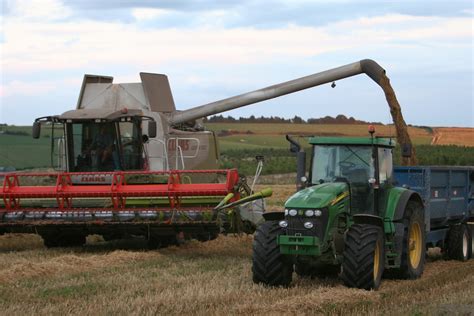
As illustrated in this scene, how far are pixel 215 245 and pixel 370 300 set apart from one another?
5735 millimetres

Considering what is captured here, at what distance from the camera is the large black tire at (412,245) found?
9680 millimetres

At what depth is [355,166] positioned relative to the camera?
9.41 metres

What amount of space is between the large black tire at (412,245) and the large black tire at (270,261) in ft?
5.19

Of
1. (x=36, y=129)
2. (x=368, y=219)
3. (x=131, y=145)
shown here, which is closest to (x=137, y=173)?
(x=131, y=145)

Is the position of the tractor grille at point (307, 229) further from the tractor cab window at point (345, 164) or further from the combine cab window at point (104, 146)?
the combine cab window at point (104, 146)

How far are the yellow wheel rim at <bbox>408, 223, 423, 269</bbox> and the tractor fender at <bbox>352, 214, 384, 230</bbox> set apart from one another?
1.33 metres

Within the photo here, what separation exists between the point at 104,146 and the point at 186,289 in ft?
19.0

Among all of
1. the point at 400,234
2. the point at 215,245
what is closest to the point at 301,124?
the point at 215,245

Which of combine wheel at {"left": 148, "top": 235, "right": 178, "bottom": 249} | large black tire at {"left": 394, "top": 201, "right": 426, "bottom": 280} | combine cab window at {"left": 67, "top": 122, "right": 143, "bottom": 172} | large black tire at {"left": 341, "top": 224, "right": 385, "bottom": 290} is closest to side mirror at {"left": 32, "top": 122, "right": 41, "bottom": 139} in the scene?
combine cab window at {"left": 67, "top": 122, "right": 143, "bottom": 172}

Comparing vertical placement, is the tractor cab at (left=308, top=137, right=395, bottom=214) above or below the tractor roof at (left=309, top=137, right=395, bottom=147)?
below

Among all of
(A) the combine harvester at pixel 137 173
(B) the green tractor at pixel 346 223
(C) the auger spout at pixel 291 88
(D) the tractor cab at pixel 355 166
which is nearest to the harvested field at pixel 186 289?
(B) the green tractor at pixel 346 223

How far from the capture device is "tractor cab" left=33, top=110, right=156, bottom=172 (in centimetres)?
1359

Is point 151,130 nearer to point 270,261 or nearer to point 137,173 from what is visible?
point 137,173

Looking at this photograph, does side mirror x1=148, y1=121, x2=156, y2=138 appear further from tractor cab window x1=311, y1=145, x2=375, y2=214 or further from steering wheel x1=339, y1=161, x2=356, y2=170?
steering wheel x1=339, y1=161, x2=356, y2=170
